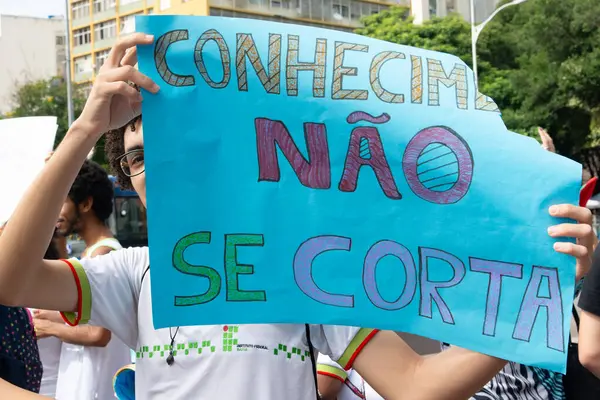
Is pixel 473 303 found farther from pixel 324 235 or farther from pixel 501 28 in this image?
pixel 501 28

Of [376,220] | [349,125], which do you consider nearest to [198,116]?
[349,125]

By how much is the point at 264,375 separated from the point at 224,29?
741 mm

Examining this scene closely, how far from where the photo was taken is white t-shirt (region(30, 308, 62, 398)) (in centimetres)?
388

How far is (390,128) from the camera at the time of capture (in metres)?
1.64

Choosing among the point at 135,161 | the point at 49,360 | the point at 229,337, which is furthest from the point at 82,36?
the point at 229,337

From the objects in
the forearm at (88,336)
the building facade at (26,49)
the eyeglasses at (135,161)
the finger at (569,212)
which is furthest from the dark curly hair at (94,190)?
the building facade at (26,49)

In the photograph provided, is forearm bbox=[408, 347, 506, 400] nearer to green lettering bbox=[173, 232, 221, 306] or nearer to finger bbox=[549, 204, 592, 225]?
finger bbox=[549, 204, 592, 225]

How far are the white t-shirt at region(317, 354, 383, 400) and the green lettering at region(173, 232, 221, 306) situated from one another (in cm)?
100

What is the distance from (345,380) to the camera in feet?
8.63

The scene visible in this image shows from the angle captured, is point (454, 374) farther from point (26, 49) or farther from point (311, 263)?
point (26, 49)

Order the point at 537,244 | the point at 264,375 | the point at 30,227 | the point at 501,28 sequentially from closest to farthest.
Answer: the point at 537,244 < the point at 30,227 < the point at 264,375 < the point at 501,28

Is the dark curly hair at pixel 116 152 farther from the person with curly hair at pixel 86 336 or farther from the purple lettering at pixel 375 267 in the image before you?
the person with curly hair at pixel 86 336

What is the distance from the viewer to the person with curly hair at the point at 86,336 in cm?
361

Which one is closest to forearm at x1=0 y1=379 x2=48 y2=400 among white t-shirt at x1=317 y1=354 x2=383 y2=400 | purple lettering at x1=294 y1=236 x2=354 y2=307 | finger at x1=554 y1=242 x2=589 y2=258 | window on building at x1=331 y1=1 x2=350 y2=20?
purple lettering at x1=294 y1=236 x2=354 y2=307
